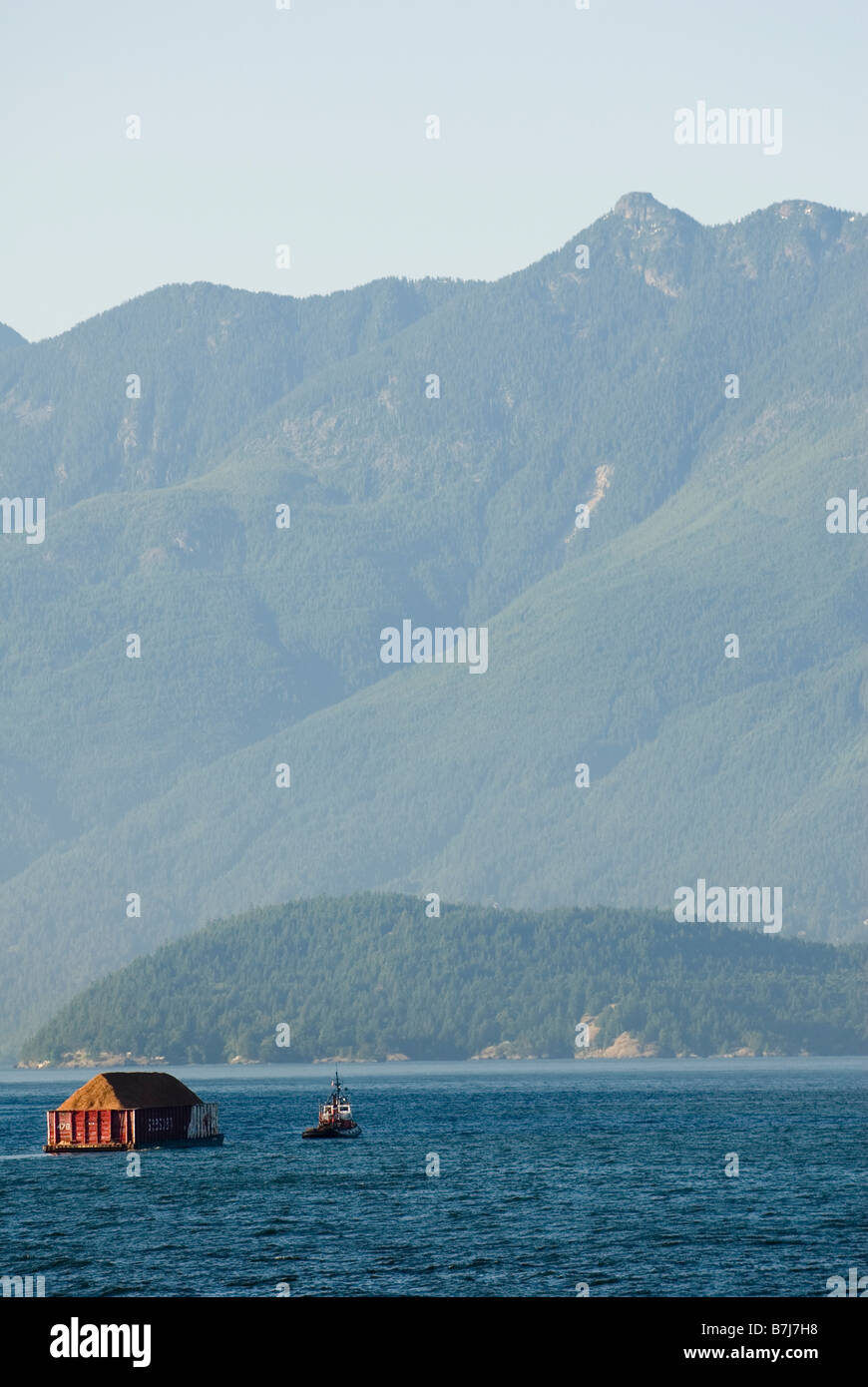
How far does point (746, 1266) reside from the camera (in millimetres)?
121688

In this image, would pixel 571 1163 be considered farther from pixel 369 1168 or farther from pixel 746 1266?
pixel 746 1266

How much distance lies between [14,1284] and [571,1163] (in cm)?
8661
